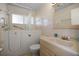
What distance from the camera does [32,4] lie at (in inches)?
54.0

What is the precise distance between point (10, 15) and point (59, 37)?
790 millimetres

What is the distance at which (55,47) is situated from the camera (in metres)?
1.35

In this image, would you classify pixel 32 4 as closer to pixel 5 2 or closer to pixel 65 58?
pixel 5 2

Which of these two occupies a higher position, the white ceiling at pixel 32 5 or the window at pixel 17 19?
the white ceiling at pixel 32 5

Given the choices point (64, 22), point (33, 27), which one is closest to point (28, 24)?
point (33, 27)

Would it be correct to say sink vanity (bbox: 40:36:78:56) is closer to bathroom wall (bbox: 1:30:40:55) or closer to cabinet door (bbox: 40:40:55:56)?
cabinet door (bbox: 40:40:55:56)

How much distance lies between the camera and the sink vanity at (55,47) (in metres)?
1.26

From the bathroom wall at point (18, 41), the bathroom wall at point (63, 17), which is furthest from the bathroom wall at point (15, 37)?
the bathroom wall at point (63, 17)

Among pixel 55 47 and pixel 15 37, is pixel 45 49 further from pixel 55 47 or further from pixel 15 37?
pixel 15 37

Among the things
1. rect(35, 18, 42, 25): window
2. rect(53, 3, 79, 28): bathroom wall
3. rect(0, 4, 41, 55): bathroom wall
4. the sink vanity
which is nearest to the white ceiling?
rect(0, 4, 41, 55): bathroom wall

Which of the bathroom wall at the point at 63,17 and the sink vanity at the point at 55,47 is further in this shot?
the bathroom wall at the point at 63,17

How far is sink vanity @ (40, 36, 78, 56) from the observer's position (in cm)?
126

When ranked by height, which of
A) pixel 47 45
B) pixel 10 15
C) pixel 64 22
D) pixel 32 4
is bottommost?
pixel 47 45

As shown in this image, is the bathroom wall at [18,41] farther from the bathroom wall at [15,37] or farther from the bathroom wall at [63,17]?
the bathroom wall at [63,17]
